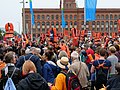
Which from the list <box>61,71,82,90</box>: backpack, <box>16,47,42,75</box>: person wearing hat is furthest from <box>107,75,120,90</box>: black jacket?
<box>16,47,42,75</box>: person wearing hat

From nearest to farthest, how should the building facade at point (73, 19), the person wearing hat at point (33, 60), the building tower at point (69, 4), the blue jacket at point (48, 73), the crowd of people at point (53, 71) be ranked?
1. the crowd of people at point (53, 71)
2. the blue jacket at point (48, 73)
3. the person wearing hat at point (33, 60)
4. the building facade at point (73, 19)
5. the building tower at point (69, 4)

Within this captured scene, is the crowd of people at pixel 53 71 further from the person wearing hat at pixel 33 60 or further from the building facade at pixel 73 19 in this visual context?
the building facade at pixel 73 19

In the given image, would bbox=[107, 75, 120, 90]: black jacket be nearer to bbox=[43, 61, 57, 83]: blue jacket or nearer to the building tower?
bbox=[43, 61, 57, 83]: blue jacket

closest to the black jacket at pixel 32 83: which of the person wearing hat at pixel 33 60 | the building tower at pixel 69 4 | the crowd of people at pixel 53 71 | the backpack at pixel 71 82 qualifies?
the crowd of people at pixel 53 71

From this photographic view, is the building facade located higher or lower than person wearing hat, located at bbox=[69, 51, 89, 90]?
higher

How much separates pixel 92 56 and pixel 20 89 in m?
6.47

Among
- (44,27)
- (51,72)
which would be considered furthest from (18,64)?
(44,27)

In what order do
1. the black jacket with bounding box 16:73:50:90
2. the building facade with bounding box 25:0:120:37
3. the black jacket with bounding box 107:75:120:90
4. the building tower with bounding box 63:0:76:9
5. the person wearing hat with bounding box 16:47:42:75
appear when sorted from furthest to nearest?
the building tower with bounding box 63:0:76:9 → the building facade with bounding box 25:0:120:37 → the person wearing hat with bounding box 16:47:42:75 → the black jacket with bounding box 107:75:120:90 → the black jacket with bounding box 16:73:50:90

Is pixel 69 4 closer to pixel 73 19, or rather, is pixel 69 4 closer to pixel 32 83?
pixel 73 19

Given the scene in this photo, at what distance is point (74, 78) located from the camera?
25.3 feet

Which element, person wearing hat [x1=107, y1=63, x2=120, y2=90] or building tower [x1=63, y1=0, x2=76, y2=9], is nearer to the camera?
person wearing hat [x1=107, y1=63, x2=120, y2=90]

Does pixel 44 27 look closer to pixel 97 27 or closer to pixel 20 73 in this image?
pixel 97 27

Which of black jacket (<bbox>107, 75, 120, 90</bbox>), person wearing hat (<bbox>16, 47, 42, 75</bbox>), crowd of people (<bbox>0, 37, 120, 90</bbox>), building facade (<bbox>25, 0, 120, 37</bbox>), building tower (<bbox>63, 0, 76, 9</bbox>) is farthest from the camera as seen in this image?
building tower (<bbox>63, 0, 76, 9</bbox>)

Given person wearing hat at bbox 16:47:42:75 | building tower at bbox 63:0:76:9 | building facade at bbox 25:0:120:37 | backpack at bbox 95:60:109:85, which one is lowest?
backpack at bbox 95:60:109:85
